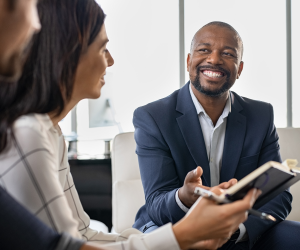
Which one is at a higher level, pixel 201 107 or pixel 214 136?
pixel 201 107

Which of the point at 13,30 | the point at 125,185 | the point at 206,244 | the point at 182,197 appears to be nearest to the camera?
the point at 13,30

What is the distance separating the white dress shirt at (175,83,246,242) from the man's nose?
0.22 m

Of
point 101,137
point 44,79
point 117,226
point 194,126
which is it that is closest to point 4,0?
point 44,79

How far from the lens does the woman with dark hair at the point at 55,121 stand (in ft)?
2.54

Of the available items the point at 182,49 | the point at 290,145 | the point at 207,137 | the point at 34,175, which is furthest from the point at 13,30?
the point at 182,49

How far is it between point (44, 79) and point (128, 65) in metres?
3.95

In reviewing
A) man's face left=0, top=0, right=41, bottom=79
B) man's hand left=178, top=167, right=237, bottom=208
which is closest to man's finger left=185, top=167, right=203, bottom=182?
man's hand left=178, top=167, right=237, bottom=208

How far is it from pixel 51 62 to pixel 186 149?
1013 mm

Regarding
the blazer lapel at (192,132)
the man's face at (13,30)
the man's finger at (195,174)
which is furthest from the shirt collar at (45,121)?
the blazer lapel at (192,132)

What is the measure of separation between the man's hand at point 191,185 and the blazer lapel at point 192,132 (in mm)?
298

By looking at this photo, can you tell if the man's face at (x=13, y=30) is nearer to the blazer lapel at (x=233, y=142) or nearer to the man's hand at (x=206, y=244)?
the man's hand at (x=206, y=244)

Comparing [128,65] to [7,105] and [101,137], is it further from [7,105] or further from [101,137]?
[7,105]

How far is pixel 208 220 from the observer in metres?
0.86

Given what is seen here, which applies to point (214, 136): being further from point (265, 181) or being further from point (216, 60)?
point (265, 181)
